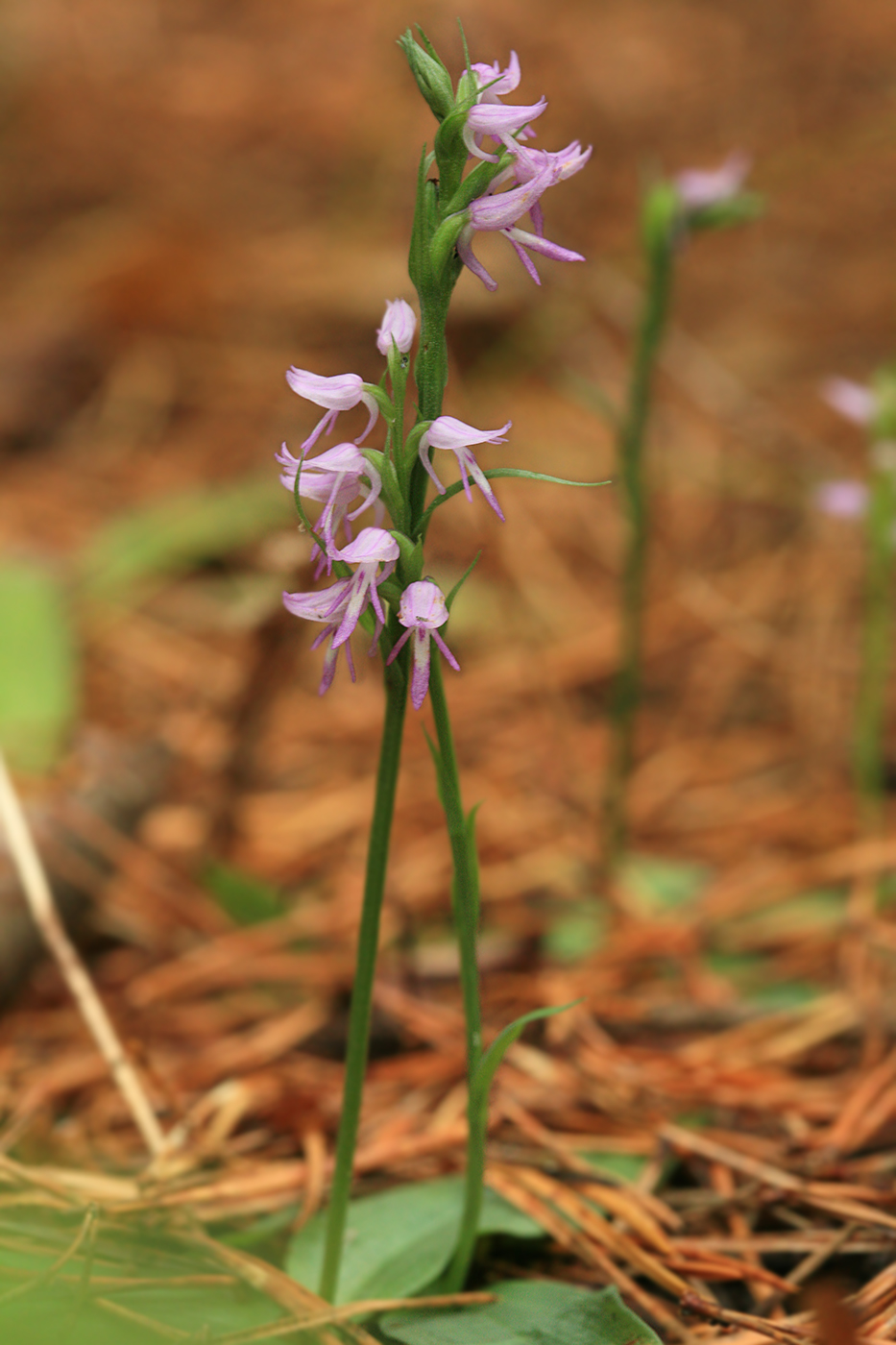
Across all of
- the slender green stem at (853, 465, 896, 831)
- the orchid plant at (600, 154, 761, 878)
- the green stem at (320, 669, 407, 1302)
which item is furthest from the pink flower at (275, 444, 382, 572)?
the slender green stem at (853, 465, 896, 831)

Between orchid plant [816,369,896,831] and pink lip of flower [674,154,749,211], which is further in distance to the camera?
orchid plant [816,369,896,831]

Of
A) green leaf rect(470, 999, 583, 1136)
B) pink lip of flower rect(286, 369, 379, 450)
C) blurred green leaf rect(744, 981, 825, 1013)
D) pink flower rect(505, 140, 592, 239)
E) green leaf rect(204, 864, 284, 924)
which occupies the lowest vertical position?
blurred green leaf rect(744, 981, 825, 1013)

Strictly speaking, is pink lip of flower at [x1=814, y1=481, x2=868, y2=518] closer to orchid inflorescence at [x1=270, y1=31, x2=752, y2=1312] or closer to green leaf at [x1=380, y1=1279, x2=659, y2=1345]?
orchid inflorescence at [x1=270, y1=31, x2=752, y2=1312]

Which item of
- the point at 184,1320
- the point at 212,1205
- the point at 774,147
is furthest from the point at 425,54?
the point at 774,147

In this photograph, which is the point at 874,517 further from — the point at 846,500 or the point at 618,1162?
the point at 618,1162

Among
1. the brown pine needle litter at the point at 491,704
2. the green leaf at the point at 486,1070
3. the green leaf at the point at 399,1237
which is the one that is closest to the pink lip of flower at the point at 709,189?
the brown pine needle litter at the point at 491,704

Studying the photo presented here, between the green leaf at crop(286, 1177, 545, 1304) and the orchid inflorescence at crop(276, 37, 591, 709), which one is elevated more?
the orchid inflorescence at crop(276, 37, 591, 709)
